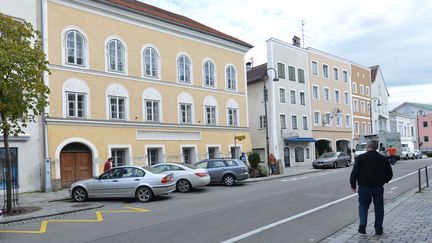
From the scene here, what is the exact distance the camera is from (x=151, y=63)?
28156 millimetres

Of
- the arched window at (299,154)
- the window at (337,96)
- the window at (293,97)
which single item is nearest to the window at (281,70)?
the window at (293,97)

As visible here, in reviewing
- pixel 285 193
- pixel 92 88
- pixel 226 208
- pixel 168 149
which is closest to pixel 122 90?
pixel 92 88

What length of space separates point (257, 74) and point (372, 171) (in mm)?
36850

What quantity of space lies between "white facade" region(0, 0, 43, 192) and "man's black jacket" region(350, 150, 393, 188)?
57.2ft

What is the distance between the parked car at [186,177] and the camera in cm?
1852

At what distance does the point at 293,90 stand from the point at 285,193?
2941cm

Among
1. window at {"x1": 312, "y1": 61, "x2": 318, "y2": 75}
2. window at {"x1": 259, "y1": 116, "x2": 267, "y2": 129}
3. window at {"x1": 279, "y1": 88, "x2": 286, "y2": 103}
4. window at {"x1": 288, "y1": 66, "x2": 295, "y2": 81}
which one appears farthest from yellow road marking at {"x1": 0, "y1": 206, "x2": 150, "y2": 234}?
window at {"x1": 312, "y1": 61, "x2": 318, "y2": 75}

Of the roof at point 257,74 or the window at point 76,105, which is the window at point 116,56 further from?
the roof at point 257,74

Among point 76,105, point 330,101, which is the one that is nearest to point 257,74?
point 330,101


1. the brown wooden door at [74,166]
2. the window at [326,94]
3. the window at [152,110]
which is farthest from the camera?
the window at [326,94]

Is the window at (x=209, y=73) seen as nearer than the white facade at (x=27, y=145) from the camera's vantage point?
No

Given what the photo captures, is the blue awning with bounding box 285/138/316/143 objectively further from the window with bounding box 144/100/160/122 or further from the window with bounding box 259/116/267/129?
the window with bounding box 144/100/160/122

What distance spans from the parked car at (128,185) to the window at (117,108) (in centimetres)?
945

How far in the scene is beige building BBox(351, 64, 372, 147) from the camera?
56.3m
